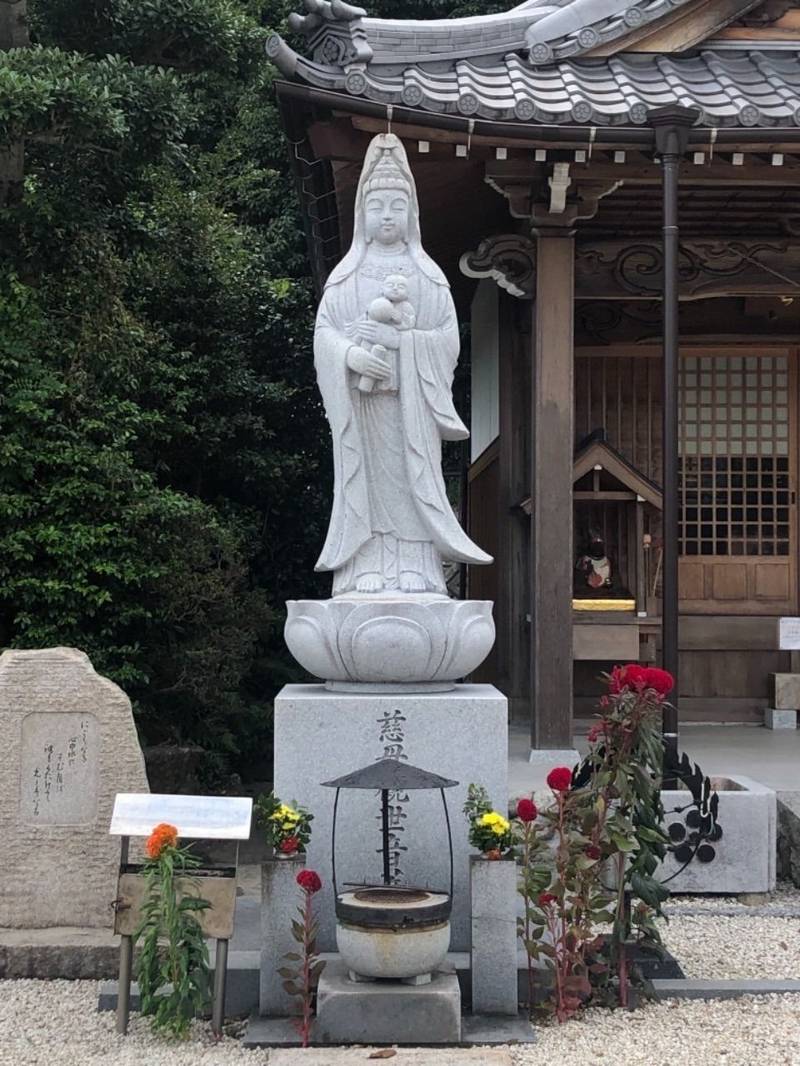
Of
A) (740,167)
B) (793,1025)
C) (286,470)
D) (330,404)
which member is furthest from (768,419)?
(793,1025)

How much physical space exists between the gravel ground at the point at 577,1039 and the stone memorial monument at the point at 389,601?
0.75 meters

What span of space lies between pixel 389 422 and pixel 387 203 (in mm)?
1045

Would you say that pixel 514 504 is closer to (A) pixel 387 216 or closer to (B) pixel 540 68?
(B) pixel 540 68

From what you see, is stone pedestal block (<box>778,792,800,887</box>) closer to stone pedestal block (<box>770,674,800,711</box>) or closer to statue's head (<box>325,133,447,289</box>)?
stone pedestal block (<box>770,674,800,711</box>)

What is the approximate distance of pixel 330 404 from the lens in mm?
5855

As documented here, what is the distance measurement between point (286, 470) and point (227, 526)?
1750 mm

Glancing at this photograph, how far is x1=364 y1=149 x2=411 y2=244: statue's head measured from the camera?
19.6 feet

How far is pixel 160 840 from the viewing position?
15.4ft

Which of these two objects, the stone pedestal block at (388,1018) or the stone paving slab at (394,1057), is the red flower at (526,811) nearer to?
the stone pedestal block at (388,1018)

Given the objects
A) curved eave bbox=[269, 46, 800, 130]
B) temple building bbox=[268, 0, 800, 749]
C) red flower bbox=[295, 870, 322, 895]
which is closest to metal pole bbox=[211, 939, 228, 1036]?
red flower bbox=[295, 870, 322, 895]

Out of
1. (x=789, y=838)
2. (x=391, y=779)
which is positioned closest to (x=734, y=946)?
(x=789, y=838)

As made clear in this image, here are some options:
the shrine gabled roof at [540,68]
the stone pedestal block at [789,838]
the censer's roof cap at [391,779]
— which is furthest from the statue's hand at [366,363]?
the stone pedestal block at [789,838]

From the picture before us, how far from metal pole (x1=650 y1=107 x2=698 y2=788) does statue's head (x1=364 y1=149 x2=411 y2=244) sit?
7.66 ft

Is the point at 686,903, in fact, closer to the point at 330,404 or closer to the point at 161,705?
the point at 330,404
